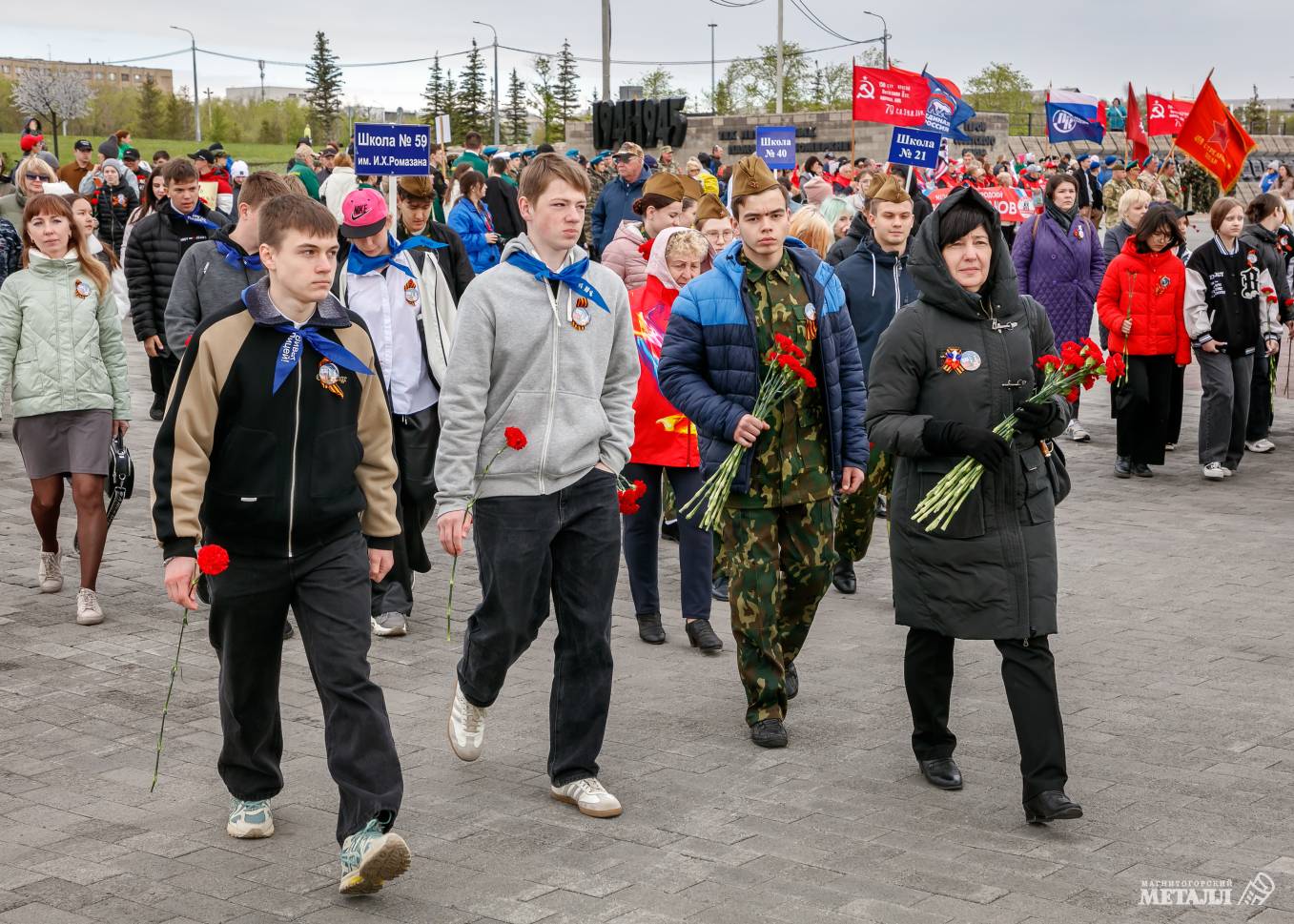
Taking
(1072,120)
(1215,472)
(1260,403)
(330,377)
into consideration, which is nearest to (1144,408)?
(1215,472)

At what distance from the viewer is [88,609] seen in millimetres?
7664

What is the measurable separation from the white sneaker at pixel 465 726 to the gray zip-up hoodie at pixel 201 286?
2722 millimetres

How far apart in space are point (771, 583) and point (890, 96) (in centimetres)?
1535

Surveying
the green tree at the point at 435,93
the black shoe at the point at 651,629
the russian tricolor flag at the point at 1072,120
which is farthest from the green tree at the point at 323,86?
the black shoe at the point at 651,629

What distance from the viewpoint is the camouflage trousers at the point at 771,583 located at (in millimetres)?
5969

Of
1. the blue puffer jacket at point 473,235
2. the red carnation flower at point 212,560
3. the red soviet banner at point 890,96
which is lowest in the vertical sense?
the red carnation flower at point 212,560

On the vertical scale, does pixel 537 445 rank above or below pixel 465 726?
above

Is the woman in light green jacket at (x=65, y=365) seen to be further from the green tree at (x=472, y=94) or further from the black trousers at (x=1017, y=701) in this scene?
the green tree at (x=472, y=94)

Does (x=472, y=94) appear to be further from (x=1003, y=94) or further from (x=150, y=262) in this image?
(x=150, y=262)

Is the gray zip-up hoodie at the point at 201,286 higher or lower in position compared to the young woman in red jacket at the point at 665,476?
higher

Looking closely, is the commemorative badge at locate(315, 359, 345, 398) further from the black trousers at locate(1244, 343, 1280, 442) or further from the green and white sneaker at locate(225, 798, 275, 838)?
the black trousers at locate(1244, 343, 1280, 442)

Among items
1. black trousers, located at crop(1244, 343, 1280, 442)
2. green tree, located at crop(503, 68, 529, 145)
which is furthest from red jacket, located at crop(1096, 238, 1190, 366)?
green tree, located at crop(503, 68, 529, 145)

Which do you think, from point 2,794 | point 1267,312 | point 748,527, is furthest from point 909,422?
point 1267,312

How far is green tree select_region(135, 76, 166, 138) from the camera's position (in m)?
102
